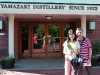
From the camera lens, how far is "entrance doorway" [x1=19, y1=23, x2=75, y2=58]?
42.8 ft

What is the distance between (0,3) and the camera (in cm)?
843

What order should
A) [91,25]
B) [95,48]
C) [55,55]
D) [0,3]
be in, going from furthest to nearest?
[55,55]
[91,25]
[95,48]
[0,3]

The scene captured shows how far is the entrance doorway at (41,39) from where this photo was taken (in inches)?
514

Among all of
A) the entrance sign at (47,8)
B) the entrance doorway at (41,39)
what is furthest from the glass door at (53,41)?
the entrance sign at (47,8)

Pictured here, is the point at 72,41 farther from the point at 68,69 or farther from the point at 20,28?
the point at 20,28

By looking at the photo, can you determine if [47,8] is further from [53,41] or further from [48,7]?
[53,41]

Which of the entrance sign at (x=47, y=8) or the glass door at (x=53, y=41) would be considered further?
the glass door at (x=53, y=41)

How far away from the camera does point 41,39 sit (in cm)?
1312

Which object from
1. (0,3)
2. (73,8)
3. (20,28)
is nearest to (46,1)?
(73,8)

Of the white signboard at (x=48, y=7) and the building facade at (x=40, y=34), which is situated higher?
the white signboard at (x=48, y=7)

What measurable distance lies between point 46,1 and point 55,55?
16.9 ft

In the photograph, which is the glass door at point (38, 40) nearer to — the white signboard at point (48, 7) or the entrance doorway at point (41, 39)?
the entrance doorway at point (41, 39)

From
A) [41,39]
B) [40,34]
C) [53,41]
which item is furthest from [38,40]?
[53,41]

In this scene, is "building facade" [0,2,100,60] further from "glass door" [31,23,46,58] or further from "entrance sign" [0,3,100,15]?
"entrance sign" [0,3,100,15]
